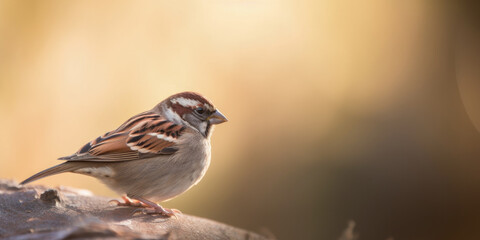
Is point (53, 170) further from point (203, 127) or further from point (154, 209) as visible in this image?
point (203, 127)

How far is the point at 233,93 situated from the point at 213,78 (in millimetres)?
397

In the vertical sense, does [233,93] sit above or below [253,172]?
above

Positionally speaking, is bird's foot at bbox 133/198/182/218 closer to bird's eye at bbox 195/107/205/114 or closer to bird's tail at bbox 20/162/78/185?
bird's tail at bbox 20/162/78/185

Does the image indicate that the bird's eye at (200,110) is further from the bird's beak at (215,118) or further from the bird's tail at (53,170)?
the bird's tail at (53,170)

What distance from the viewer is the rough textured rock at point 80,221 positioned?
3080 mm

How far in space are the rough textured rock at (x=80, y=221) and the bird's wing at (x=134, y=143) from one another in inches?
13.8

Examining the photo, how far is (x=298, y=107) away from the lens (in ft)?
31.6

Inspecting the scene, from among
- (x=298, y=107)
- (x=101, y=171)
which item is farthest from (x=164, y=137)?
(x=298, y=107)

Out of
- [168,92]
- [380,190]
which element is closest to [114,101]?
[168,92]

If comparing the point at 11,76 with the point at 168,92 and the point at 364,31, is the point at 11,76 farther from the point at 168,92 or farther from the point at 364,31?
the point at 364,31

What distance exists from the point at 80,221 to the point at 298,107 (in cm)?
671

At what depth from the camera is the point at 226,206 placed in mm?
8898

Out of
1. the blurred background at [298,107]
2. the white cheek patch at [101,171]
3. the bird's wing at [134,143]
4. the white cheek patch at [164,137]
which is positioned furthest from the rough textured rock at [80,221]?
the blurred background at [298,107]

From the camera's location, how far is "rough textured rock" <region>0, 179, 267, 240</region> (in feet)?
10.1
